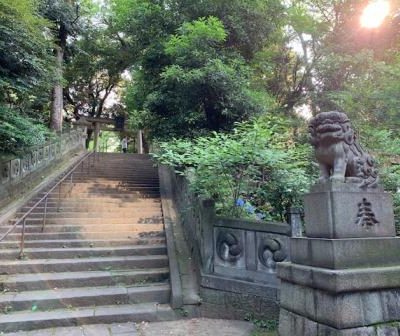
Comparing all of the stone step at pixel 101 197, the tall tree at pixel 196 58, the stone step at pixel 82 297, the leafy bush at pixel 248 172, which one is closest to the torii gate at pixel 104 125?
the tall tree at pixel 196 58

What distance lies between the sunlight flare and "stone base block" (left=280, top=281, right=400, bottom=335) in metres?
13.1

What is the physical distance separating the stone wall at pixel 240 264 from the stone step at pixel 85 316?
2.33 ft

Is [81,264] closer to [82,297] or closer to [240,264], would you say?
[82,297]

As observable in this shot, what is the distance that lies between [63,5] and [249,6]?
9834 millimetres

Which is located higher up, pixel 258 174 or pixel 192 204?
pixel 258 174

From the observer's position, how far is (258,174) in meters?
6.01

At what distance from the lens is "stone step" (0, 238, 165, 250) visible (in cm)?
654

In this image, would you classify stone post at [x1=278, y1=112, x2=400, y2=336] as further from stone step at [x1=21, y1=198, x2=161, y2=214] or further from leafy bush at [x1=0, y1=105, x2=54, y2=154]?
leafy bush at [x1=0, y1=105, x2=54, y2=154]

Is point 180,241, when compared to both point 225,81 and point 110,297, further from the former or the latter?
point 225,81

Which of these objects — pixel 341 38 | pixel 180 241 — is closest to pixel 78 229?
pixel 180 241

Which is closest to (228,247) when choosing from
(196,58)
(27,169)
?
(196,58)

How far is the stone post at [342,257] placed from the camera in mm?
3230

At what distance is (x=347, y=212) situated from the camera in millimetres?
3512

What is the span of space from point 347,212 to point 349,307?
0.89 m
